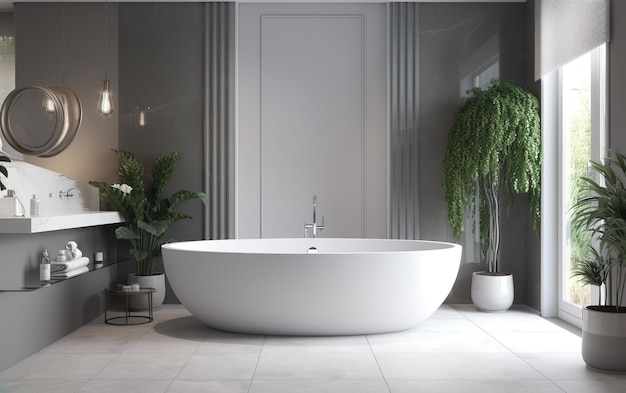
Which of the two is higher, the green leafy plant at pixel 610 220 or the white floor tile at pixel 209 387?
the green leafy plant at pixel 610 220

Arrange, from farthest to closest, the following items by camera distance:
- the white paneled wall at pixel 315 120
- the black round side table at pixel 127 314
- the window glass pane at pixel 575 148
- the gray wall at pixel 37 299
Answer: the white paneled wall at pixel 315 120 → the black round side table at pixel 127 314 → the window glass pane at pixel 575 148 → the gray wall at pixel 37 299

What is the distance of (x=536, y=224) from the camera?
5.54 meters

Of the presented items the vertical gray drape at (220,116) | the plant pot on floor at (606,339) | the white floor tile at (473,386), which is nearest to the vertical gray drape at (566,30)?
the plant pot on floor at (606,339)

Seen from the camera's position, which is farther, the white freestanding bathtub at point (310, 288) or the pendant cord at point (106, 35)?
the pendant cord at point (106, 35)

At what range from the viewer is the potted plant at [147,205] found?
5586mm

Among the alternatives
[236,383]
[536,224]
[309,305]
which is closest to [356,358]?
[309,305]

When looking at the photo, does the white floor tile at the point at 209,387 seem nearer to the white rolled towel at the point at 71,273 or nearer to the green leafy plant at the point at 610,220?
the white rolled towel at the point at 71,273

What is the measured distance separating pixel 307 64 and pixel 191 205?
4.99ft

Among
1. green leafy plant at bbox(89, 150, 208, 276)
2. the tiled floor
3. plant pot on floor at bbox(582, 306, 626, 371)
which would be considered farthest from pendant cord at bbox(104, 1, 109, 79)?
plant pot on floor at bbox(582, 306, 626, 371)

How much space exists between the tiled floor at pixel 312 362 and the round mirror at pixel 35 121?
1.24 m

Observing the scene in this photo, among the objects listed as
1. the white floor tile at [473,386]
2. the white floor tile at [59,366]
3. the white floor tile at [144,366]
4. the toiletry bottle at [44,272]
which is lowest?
→ the white floor tile at [59,366]

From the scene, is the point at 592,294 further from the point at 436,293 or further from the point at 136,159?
the point at 136,159

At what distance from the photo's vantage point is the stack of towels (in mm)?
4559

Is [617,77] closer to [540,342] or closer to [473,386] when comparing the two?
[540,342]
